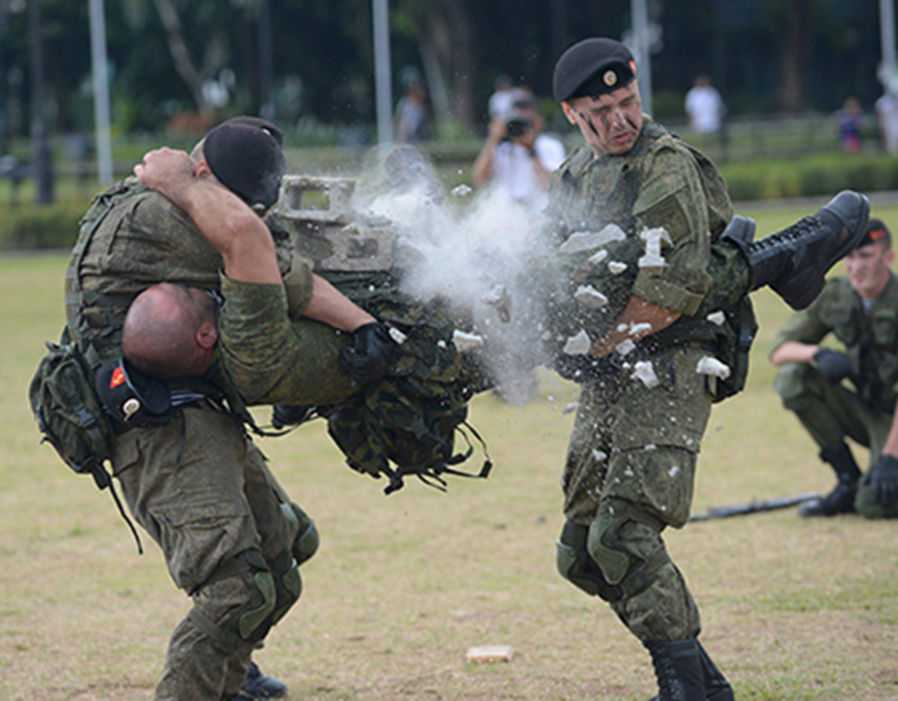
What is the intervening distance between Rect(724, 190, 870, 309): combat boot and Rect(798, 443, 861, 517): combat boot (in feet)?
10.0

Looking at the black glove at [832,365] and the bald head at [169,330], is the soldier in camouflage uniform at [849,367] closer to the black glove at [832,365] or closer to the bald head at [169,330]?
the black glove at [832,365]

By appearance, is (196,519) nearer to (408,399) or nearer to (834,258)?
(408,399)

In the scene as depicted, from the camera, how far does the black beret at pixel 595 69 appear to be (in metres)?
Answer: 4.94

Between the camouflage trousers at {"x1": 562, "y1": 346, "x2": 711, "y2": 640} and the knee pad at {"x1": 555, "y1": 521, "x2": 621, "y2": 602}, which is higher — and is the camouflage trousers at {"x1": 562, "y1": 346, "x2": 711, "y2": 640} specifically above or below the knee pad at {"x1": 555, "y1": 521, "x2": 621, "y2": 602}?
above

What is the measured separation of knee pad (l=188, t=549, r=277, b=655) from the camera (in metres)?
4.59

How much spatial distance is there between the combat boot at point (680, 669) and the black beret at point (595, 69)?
76.2 inches

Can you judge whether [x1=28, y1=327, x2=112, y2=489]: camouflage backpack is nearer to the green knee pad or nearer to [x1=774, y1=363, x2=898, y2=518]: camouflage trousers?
the green knee pad

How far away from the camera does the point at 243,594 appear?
460cm

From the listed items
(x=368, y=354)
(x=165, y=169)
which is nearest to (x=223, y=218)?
(x=165, y=169)

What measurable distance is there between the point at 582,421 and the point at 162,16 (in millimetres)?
47786

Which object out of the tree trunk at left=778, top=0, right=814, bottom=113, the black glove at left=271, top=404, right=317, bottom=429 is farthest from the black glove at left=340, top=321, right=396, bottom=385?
the tree trunk at left=778, top=0, right=814, bottom=113

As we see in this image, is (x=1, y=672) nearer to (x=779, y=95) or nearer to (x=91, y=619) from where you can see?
(x=91, y=619)

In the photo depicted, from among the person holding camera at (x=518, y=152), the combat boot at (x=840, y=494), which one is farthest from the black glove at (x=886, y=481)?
the person holding camera at (x=518, y=152)

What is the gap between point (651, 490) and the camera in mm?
4902
